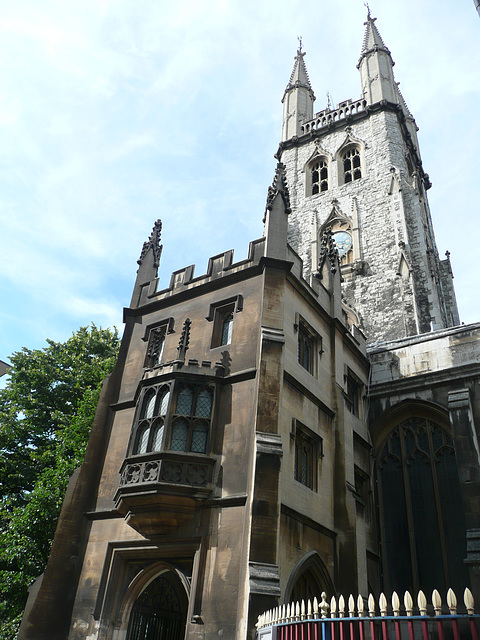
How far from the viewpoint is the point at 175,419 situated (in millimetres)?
13102

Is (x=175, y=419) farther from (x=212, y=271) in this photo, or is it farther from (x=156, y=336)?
(x=212, y=271)

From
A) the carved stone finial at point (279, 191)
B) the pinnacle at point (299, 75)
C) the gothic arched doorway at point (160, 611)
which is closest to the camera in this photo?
the gothic arched doorway at point (160, 611)

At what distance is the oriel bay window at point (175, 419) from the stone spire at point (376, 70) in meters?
29.4

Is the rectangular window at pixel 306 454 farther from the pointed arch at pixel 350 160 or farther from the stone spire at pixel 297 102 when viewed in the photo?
the stone spire at pixel 297 102

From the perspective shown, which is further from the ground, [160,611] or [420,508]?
[420,508]

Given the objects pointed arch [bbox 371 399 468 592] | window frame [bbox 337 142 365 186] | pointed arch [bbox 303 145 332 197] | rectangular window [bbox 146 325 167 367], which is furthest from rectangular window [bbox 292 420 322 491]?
pointed arch [bbox 303 145 332 197]

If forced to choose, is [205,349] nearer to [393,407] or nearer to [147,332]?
[147,332]

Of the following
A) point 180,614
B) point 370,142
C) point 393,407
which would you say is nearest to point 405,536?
point 393,407

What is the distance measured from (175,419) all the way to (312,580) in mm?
5100

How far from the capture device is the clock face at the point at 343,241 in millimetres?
30400

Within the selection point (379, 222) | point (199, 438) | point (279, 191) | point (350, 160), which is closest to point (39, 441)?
point (199, 438)

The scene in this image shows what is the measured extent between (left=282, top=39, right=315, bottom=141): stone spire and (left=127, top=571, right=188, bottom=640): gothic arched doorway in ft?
109

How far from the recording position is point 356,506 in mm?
15250

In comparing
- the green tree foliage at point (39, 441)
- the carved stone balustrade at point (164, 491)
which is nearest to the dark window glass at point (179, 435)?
the carved stone balustrade at point (164, 491)
